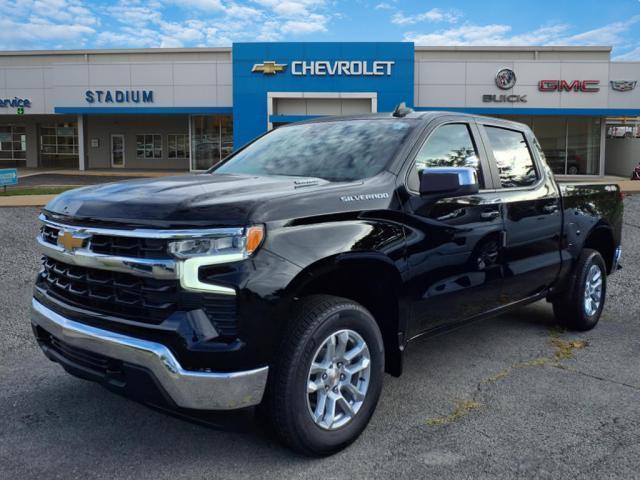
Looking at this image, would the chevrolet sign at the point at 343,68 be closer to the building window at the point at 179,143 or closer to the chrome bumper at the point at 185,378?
the building window at the point at 179,143

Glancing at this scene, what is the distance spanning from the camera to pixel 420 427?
3.60 m

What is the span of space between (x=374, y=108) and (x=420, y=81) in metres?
2.98

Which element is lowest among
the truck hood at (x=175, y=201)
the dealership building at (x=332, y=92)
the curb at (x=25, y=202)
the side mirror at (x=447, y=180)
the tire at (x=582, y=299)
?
the tire at (x=582, y=299)

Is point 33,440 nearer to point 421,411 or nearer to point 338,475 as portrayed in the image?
point 338,475

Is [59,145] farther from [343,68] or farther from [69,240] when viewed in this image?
[69,240]

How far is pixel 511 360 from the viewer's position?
4910mm

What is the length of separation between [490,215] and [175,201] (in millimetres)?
2345

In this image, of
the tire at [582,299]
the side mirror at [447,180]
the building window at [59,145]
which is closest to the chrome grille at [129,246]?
the side mirror at [447,180]

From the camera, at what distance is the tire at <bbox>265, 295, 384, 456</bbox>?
2.92 meters

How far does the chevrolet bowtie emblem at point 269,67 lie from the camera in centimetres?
3120

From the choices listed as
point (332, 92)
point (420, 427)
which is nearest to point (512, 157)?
point (420, 427)

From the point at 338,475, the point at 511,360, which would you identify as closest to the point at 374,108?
the point at 511,360

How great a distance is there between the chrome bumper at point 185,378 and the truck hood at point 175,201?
57 centimetres

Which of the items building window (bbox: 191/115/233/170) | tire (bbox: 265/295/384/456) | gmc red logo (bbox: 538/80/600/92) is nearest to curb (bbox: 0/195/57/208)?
tire (bbox: 265/295/384/456)
